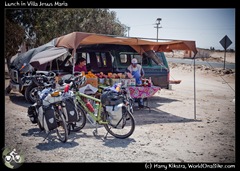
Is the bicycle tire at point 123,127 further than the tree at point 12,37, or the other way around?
the tree at point 12,37

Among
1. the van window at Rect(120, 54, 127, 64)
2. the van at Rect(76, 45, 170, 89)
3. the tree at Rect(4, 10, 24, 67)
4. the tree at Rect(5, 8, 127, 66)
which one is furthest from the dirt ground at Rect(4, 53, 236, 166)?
the tree at Rect(5, 8, 127, 66)

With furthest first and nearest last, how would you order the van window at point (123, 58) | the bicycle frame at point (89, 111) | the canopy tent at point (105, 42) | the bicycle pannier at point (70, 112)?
the van window at point (123, 58) → the canopy tent at point (105, 42) → the bicycle frame at point (89, 111) → the bicycle pannier at point (70, 112)

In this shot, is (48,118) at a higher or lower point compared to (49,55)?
lower

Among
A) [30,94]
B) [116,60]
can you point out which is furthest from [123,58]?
[30,94]

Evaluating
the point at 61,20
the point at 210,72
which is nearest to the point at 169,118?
the point at 61,20

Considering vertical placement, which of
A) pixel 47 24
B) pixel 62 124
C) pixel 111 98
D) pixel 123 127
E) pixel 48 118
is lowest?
pixel 123 127

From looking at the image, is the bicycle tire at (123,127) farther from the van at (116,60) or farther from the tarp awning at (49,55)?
the van at (116,60)

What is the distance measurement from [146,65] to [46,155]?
6.71 m

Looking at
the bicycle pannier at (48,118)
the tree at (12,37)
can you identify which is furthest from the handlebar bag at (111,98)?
the tree at (12,37)

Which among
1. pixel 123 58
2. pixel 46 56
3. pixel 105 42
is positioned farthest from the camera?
pixel 123 58

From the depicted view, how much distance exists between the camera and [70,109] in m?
4.90

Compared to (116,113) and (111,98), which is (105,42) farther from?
(116,113)

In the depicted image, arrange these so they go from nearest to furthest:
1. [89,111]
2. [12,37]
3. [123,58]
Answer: [89,111] < [123,58] < [12,37]
